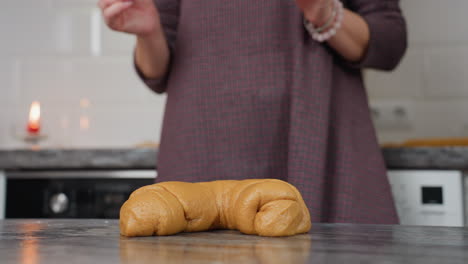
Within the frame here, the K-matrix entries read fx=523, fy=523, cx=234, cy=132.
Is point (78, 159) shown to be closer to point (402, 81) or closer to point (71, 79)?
point (71, 79)

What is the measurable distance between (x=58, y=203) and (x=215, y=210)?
847 mm

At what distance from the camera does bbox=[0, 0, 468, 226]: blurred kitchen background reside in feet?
3.35

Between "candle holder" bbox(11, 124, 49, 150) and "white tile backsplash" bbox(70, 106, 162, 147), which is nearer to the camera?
"candle holder" bbox(11, 124, 49, 150)

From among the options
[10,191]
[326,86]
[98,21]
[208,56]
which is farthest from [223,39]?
[98,21]

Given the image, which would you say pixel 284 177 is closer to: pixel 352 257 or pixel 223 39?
pixel 223 39

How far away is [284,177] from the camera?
83 centimetres

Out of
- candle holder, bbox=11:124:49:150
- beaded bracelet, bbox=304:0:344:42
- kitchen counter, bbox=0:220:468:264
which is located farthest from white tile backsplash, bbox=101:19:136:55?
kitchen counter, bbox=0:220:468:264

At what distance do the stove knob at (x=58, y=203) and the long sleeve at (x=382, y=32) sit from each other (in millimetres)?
708

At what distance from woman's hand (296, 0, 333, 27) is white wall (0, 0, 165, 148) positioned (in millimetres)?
1002

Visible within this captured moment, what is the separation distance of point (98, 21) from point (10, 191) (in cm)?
78

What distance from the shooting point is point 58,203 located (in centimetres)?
119

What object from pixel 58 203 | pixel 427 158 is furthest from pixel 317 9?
pixel 58 203

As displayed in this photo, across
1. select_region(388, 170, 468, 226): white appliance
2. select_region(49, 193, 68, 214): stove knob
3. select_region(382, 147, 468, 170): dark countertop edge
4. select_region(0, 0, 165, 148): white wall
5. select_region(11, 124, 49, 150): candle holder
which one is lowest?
select_region(49, 193, 68, 214): stove knob

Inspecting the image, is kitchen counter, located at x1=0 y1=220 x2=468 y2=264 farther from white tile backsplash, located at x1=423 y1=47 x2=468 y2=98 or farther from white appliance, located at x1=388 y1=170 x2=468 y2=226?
white tile backsplash, located at x1=423 y1=47 x2=468 y2=98
